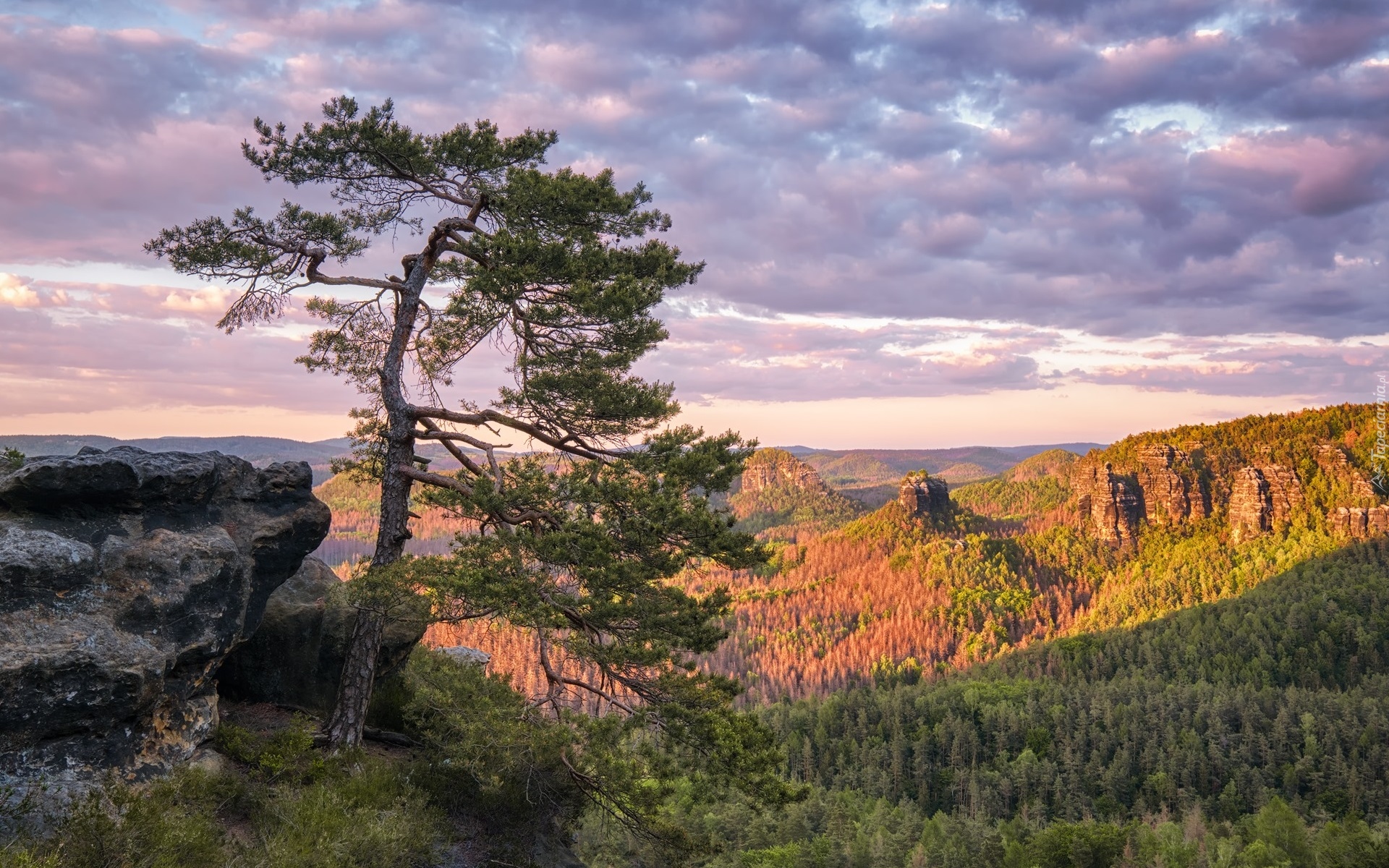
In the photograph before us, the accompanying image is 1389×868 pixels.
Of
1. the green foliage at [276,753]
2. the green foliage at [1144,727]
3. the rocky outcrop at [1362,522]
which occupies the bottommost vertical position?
the green foliage at [1144,727]

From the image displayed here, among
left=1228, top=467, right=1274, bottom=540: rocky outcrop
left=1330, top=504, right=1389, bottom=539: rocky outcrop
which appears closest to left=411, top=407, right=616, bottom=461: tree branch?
left=1330, top=504, right=1389, bottom=539: rocky outcrop

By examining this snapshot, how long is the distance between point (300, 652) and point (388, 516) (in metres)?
4.72

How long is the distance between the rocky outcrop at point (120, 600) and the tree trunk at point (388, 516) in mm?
2118

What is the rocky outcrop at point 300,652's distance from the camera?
18281mm

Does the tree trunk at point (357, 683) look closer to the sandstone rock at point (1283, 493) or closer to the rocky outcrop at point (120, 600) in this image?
the rocky outcrop at point (120, 600)

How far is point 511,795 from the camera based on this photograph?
56.2 ft

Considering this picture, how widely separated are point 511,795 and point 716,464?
8934 millimetres

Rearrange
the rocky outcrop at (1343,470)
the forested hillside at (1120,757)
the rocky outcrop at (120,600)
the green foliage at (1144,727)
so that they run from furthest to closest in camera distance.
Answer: the rocky outcrop at (1343,470) < the green foliage at (1144,727) < the forested hillside at (1120,757) < the rocky outcrop at (120,600)

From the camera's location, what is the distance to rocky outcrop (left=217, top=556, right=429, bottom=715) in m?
18.3

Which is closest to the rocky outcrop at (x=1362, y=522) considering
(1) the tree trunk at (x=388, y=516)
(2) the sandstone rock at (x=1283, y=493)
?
(2) the sandstone rock at (x=1283, y=493)

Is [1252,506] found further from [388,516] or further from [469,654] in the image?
[388,516]

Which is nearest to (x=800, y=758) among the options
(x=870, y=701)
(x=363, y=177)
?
(x=870, y=701)

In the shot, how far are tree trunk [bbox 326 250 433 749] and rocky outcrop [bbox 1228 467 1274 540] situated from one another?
8806 inches

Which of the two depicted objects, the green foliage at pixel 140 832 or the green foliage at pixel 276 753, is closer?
the green foliage at pixel 140 832
